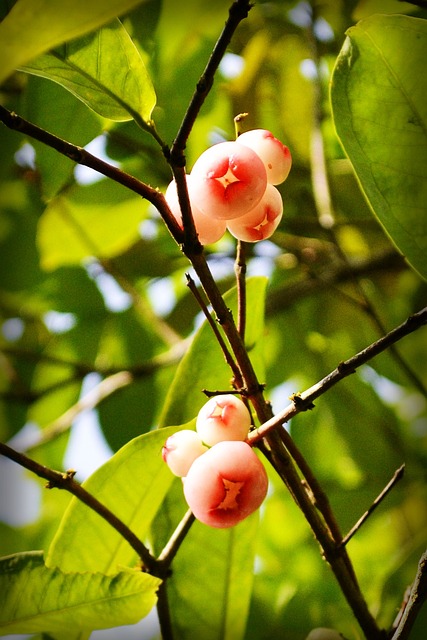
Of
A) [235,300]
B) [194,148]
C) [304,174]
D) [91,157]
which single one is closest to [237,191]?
[91,157]

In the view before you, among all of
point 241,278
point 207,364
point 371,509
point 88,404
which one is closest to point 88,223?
point 88,404

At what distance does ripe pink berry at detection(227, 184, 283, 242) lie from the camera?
0.59 metres

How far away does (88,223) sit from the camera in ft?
4.38

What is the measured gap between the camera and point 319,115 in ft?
4.10

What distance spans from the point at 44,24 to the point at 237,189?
180 mm

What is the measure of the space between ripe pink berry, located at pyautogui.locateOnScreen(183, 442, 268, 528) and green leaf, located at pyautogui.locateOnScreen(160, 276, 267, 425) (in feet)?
0.63

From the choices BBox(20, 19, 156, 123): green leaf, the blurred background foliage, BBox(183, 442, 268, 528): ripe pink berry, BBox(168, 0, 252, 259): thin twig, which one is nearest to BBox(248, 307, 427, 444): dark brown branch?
BBox(183, 442, 268, 528): ripe pink berry

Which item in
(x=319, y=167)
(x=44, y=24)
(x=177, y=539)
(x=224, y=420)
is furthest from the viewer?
(x=319, y=167)

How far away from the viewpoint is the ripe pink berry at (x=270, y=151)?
0.60m

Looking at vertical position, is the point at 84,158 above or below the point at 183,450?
above

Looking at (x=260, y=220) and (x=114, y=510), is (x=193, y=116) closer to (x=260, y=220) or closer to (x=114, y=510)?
(x=260, y=220)

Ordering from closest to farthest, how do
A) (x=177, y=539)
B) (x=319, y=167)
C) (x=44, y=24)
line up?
(x=44, y=24) → (x=177, y=539) → (x=319, y=167)

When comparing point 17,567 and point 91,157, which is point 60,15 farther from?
point 17,567

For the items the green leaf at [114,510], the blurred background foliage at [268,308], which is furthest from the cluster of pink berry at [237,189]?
the blurred background foliage at [268,308]
